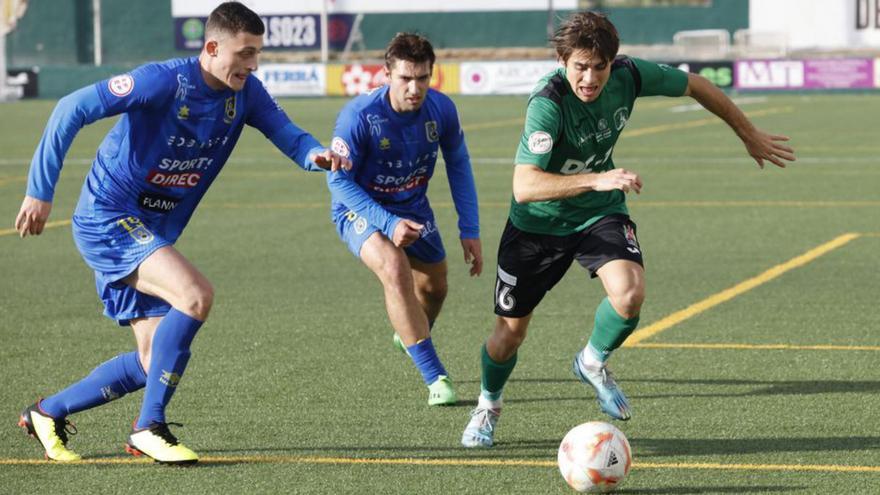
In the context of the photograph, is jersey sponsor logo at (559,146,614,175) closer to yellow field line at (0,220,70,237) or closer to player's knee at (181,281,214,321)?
player's knee at (181,281,214,321)

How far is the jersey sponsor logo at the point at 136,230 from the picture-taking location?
6.68 meters

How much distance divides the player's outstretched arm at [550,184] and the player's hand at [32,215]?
77.6 inches

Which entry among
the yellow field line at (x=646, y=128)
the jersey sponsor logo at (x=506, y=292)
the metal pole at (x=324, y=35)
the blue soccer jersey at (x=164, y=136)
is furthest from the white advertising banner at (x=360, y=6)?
the blue soccer jersey at (x=164, y=136)

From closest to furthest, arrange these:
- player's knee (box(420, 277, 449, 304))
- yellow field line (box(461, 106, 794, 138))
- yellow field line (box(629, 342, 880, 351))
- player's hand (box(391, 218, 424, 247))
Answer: player's hand (box(391, 218, 424, 247)) → player's knee (box(420, 277, 449, 304)) → yellow field line (box(629, 342, 880, 351)) → yellow field line (box(461, 106, 794, 138))

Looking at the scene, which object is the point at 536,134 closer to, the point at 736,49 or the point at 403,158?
the point at 403,158

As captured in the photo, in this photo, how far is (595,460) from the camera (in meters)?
5.96

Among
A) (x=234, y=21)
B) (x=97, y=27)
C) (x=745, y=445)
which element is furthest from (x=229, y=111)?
(x=97, y=27)

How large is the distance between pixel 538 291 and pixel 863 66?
125ft

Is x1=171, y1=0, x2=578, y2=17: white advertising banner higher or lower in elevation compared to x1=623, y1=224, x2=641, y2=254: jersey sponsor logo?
higher

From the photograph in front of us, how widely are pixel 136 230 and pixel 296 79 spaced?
129ft

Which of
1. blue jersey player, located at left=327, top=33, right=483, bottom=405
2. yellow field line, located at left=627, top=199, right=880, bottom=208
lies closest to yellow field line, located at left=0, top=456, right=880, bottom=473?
blue jersey player, located at left=327, top=33, right=483, bottom=405

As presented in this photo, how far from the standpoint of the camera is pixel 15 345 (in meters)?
9.67

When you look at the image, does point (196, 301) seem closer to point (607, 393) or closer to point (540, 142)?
point (540, 142)

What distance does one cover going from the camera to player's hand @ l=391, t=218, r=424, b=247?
7480 millimetres
